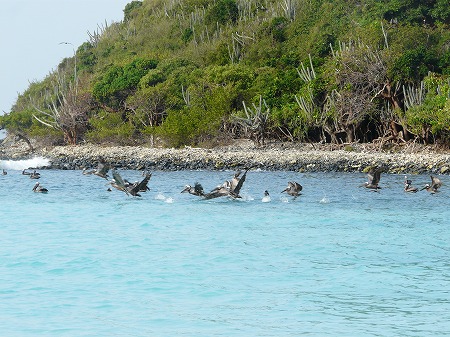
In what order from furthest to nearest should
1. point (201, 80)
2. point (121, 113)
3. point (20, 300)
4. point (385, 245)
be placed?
point (121, 113)
point (201, 80)
point (385, 245)
point (20, 300)

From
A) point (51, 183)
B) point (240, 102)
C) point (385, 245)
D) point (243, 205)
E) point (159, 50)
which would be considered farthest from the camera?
point (159, 50)

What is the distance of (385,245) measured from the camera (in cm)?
1967

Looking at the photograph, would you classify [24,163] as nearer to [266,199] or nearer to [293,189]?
[266,199]

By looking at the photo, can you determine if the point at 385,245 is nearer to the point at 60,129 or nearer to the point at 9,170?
the point at 9,170

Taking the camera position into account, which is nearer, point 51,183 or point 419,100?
point 51,183

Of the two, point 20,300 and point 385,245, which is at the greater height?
point 20,300

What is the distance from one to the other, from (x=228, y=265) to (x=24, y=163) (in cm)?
4076

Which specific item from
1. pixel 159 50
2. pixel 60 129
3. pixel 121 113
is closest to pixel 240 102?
pixel 121 113

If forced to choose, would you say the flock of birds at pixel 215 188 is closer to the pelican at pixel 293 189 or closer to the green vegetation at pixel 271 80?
the pelican at pixel 293 189

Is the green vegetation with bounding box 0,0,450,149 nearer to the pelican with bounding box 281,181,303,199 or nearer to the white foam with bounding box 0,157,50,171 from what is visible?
the white foam with bounding box 0,157,50,171

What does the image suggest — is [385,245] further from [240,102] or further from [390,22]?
[390,22]

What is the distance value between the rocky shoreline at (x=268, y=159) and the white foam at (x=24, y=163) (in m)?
0.65

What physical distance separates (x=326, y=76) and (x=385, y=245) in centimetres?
3250

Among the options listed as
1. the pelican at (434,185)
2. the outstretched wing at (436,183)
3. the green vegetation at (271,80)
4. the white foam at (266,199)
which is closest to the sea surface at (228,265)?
the white foam at (266,199)
